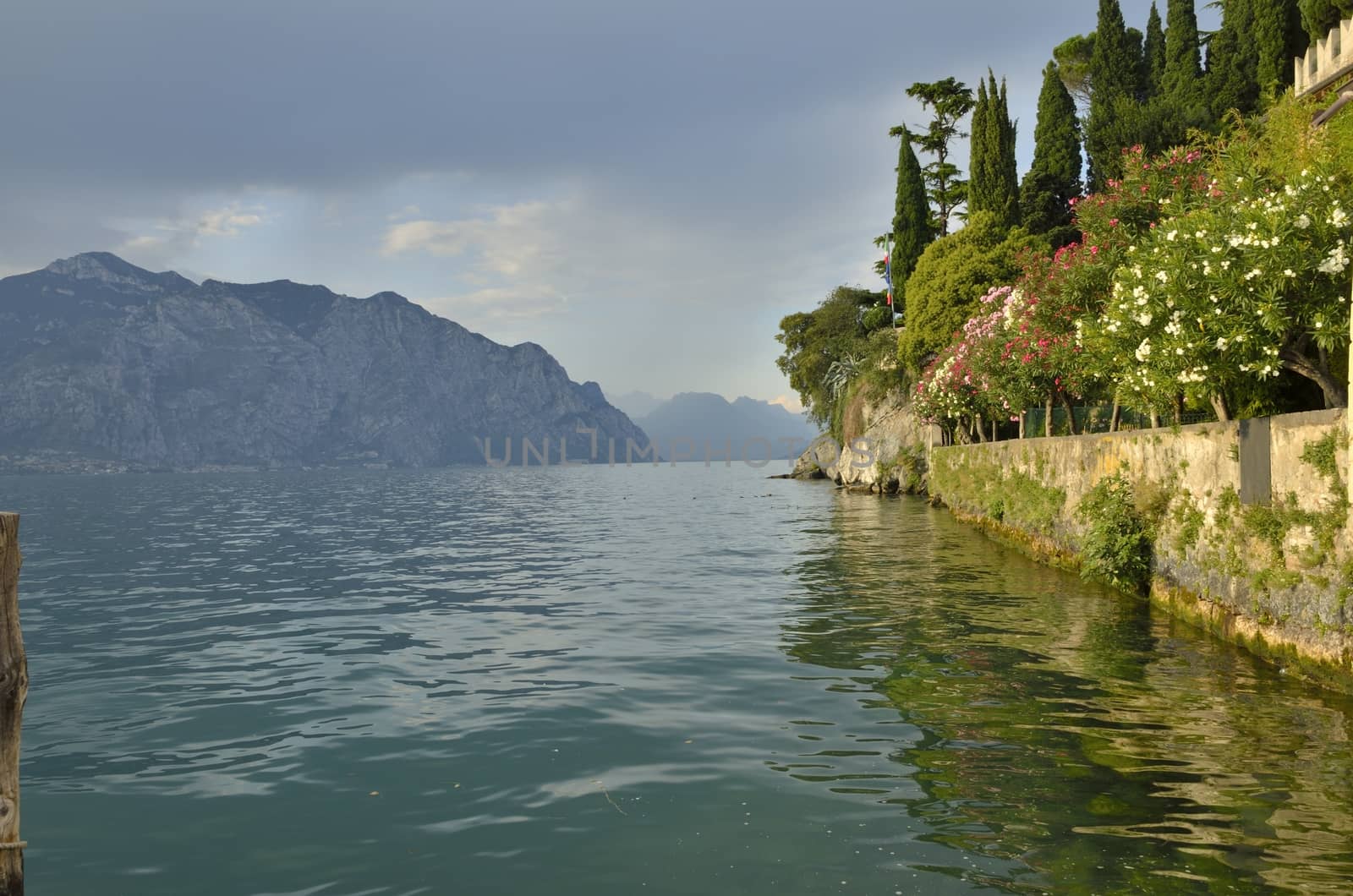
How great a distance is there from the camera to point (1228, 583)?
11.8m

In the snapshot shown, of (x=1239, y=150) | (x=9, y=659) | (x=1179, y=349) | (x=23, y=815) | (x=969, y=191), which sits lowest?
(x=23, y=815)

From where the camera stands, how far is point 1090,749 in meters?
7.80

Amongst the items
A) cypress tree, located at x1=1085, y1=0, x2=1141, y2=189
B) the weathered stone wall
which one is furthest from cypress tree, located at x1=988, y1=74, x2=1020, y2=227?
the weathered stone wall

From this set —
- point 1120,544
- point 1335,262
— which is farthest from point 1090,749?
point 1120,544

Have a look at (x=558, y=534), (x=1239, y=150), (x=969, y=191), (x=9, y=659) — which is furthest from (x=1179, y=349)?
(x=969, y=191)

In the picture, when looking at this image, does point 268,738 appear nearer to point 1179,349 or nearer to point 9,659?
point 9,659

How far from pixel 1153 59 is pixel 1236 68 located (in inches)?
341

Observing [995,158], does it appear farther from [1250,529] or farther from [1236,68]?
[1250,529]

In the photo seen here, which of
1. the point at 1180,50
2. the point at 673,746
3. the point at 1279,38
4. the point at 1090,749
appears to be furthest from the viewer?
the point at 1180,50

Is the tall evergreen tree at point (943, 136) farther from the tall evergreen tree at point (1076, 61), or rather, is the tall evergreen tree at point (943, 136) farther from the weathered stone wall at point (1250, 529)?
the weathered stone wall at point (1250, 529)

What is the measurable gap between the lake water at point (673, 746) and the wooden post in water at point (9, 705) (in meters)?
1.07

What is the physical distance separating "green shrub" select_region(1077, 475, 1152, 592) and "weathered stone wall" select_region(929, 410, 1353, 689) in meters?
0.19

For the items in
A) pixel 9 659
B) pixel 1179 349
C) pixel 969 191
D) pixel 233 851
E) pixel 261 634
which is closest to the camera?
pixel 9 659

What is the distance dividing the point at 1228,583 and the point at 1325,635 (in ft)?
7.44
